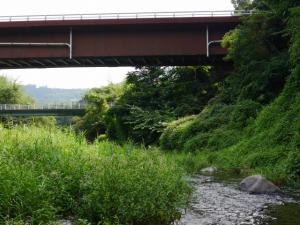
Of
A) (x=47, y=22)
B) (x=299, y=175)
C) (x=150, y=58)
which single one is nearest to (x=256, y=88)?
(x=299, y=175)

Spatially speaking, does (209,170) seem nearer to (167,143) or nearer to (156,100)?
(167,143)

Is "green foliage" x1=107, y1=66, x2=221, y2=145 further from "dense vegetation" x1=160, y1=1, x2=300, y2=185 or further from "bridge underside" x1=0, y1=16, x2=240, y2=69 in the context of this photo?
"dense vegetation" x1=160, y1=1, x2=300, y2=185

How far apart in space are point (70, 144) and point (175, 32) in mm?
26643

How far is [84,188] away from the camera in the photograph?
7.44m

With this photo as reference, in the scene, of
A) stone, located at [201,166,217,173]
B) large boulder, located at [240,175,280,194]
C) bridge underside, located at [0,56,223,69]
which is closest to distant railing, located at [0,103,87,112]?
bridge underside, located at [0,56,223,69]

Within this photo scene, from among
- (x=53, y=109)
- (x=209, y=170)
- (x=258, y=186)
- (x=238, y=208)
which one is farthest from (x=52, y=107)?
(x=238, y=208)

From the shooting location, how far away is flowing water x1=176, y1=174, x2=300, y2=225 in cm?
846

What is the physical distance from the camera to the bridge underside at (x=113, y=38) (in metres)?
35.4

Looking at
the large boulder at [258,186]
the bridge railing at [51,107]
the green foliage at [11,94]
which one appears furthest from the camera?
the green foliage at [11,94]

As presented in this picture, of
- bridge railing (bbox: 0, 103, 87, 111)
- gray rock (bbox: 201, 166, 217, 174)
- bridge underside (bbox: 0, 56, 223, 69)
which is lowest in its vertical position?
gray rock (bbox: 201, 166, 217, 174)

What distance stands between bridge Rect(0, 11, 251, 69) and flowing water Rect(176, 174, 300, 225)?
23890 mm

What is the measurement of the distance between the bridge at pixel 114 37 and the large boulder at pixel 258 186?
78.7 feet

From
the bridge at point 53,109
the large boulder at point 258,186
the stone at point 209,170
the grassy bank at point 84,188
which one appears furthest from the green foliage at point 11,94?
the grassy bank at point 84,188

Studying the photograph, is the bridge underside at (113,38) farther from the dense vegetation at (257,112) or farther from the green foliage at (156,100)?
the dense vegetation at (257,112)
